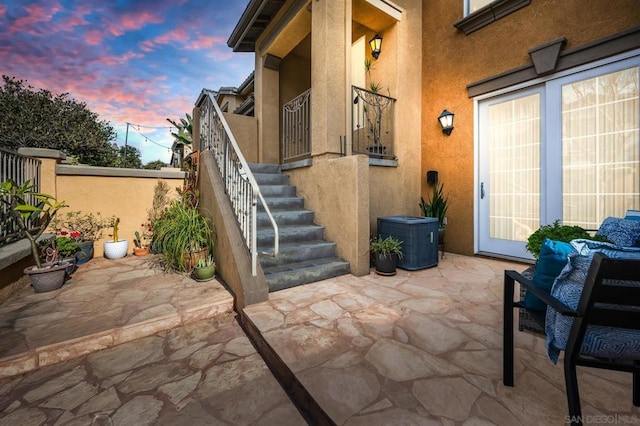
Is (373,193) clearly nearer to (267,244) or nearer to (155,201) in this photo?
(267,244)

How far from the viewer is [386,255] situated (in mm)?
3520

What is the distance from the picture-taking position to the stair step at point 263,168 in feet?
16.0

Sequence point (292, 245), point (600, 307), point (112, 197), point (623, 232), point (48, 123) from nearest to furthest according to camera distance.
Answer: point (600, 307)
point (623, 232)
point (292, 245)
point (112, 197)
point (48, 123)

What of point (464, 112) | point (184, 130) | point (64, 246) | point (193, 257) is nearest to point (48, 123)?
point (184, 130)

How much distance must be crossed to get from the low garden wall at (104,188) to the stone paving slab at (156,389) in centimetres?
369

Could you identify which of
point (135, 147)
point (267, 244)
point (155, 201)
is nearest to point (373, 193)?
point (267, 244)

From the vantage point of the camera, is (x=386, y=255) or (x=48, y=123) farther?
(x=48, y=123)

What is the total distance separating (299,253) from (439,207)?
2.75 meters

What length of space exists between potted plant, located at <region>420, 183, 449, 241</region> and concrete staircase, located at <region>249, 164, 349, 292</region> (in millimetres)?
2081

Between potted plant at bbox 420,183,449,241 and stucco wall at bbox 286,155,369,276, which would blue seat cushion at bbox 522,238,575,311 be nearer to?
stucco wall at bbox 286,155,369,276

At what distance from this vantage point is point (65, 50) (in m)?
8.44

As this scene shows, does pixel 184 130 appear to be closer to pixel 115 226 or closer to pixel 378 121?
pixel 115 226

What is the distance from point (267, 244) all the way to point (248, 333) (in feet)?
4.58

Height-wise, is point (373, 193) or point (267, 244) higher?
point (373, 193)
